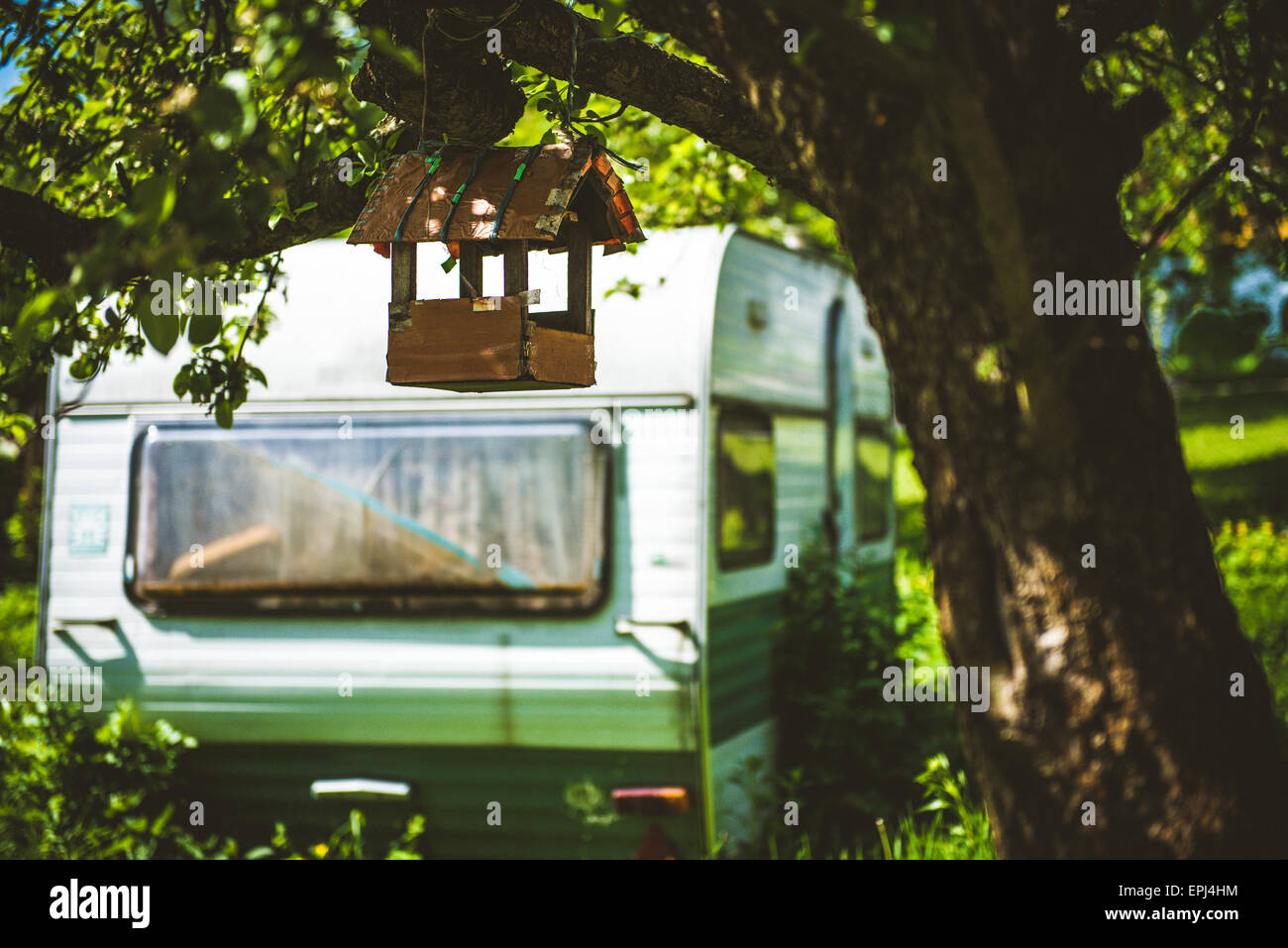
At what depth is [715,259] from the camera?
→ 5.07 m

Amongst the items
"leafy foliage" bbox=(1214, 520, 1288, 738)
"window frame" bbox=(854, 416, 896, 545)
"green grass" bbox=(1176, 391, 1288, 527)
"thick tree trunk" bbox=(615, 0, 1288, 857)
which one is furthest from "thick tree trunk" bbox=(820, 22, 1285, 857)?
"green grass" bbox=(1176, 391, 1288, 527)

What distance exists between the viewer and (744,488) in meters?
5.25

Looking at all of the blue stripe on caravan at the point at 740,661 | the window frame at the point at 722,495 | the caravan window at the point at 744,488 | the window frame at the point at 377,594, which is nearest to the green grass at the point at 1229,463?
the window frame at the point at 722,495

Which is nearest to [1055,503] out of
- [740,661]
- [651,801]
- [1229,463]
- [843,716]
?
[651,801]

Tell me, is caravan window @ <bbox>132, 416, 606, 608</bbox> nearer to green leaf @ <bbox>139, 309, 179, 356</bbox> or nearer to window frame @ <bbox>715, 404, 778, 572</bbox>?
window frame @ <bbox>715, 404, 778, 572</bbox>

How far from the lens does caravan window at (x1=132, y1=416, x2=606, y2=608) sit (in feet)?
15.5

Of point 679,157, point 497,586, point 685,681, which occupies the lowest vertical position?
point 685,681

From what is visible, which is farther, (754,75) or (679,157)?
(679,157)

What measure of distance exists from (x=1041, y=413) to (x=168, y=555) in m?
4.38

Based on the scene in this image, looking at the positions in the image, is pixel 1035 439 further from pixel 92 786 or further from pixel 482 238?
pixel 92 786

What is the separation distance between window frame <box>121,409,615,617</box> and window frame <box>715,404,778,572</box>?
19.5 inches

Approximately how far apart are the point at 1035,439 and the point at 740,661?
356 centimetres

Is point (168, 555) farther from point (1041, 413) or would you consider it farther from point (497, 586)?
point (1041, 413)

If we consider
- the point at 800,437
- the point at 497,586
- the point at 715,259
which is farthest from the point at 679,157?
the point at 497,586
